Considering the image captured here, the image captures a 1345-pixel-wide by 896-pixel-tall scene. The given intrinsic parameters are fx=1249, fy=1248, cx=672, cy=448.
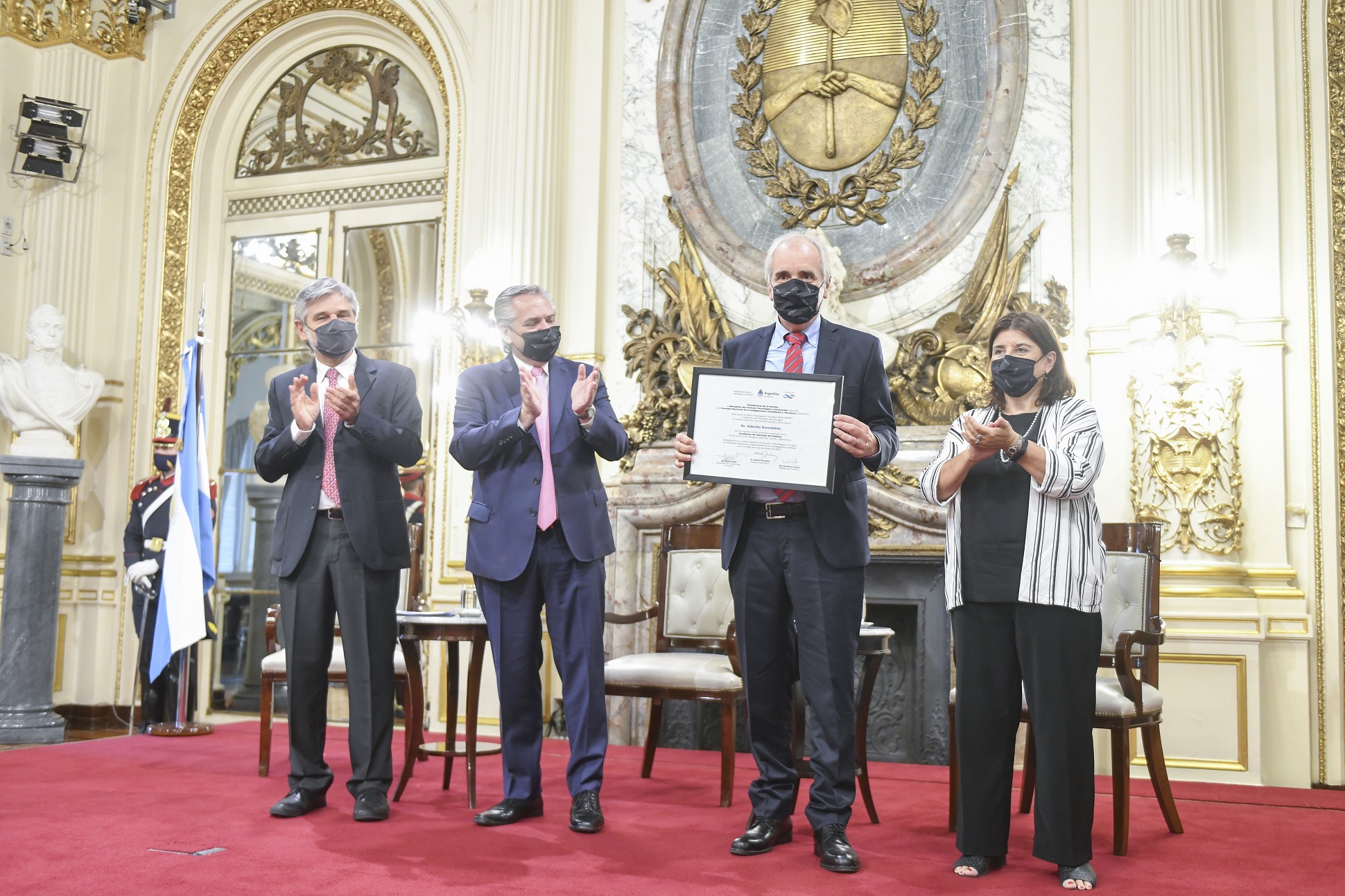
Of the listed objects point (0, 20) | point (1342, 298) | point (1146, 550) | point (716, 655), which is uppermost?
point (0, 20)

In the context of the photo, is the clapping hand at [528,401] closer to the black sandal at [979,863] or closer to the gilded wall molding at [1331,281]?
the black sandal at [979,863]

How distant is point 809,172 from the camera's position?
21.0ft

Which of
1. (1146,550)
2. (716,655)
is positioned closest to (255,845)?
(716,655)

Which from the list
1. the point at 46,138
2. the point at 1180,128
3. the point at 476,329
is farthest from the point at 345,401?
the point at 46,138

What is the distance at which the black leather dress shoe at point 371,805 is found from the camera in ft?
12.1

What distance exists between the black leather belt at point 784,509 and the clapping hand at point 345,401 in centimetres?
125

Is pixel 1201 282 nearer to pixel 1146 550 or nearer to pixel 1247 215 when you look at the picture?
pixel 1247 215

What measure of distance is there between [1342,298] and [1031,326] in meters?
3.09

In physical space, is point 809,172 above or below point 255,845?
above

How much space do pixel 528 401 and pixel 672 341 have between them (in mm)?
2995

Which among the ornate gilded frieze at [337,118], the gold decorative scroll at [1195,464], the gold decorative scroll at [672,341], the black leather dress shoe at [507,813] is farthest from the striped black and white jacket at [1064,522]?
the ornate gilded frieze at [337,118]

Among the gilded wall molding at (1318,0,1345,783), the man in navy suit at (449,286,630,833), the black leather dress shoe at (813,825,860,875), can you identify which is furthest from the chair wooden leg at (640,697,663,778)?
the gilded wall molding at (1318,0,1345,783)

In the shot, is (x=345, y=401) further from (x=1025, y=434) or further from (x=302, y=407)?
(x=1025, y=434)

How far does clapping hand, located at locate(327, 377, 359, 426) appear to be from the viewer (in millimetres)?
3549
